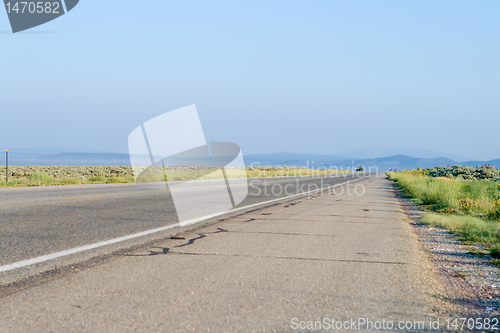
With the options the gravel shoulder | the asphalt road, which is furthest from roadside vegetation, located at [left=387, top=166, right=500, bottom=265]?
the asphalt road

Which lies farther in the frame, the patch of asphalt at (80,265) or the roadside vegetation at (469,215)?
the roadside vegetation at (469,215)

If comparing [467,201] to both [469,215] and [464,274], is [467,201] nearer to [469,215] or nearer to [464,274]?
[469,215]

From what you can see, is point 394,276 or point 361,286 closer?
point 361,286

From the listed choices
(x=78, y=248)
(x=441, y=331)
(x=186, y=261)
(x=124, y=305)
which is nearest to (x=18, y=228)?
(x=78, y=248)

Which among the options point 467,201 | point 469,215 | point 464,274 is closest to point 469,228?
point 469,215

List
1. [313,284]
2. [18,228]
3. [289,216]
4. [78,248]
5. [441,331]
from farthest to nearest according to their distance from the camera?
[289,216], [18,228], [78,248], [313,284], [441,331]

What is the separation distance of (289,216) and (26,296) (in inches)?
270

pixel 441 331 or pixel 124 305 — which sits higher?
pixel 124 305

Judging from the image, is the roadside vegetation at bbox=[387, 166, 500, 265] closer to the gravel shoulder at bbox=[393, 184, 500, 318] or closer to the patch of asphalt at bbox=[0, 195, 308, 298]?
the gravel shoulder at bbox=[393, 184, 500, 318]

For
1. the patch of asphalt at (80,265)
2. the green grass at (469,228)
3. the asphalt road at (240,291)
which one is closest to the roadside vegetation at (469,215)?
the green grass at (469,228)

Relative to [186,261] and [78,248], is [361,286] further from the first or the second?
[78,248]

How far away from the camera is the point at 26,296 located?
349 cm

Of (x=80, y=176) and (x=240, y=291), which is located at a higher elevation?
(x=80, y=176)

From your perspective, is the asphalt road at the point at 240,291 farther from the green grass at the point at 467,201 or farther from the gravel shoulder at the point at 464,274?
the green grass at the point at 467,201
